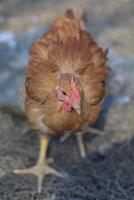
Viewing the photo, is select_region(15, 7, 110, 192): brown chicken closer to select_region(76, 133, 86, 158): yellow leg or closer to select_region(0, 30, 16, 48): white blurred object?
select_region(76, 133, 86, 158): yellow leg

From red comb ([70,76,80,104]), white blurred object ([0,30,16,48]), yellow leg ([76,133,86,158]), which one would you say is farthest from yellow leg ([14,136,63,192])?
white blurred object ([0,30,16,48])

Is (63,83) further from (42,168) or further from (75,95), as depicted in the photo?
(42,168)

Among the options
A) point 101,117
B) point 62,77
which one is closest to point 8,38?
point 101,117

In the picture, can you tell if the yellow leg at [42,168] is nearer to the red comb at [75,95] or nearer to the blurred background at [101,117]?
the blurred background at [101,117]

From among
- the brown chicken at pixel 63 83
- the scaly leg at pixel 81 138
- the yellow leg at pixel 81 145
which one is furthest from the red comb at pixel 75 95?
the yellow leg at pixel 81 145

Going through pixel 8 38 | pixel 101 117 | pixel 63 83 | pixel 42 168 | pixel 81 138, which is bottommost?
pixel 42 168
